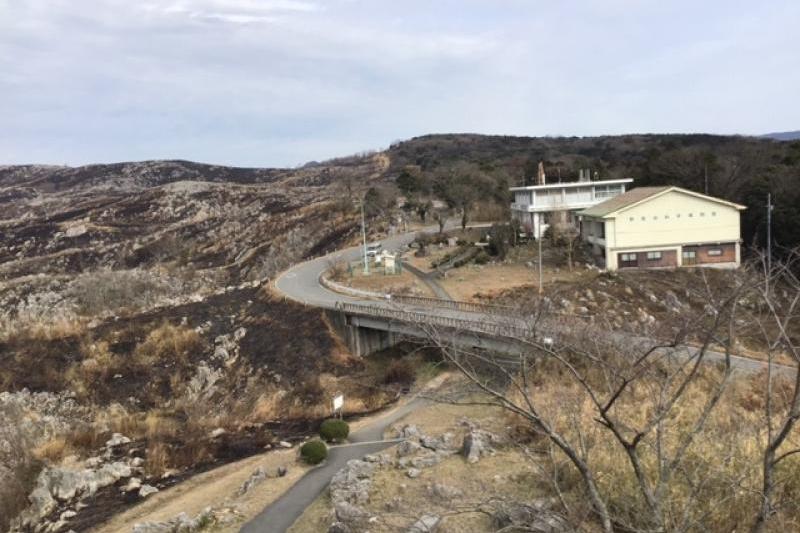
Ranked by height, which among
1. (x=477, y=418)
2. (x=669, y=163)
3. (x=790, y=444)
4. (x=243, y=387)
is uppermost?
(x=669, y=163)

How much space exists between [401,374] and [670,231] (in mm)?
21795

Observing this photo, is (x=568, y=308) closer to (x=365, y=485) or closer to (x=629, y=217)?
(x=629, y=217)

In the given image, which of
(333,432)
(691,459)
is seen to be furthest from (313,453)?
(691,459)

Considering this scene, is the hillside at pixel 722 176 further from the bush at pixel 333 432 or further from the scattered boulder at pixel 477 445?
the bush at pixel 333 432

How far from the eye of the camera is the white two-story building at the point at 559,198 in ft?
150

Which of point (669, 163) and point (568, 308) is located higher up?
point (669, 163)

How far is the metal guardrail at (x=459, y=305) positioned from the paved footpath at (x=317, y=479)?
5.67m

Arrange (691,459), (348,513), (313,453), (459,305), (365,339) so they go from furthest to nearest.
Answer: (365,339), (459,305), (313,453), (348,513), (691,459)

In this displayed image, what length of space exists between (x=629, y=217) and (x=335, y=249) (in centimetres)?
3334

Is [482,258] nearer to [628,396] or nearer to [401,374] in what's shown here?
[401,374]

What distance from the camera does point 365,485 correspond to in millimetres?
13461

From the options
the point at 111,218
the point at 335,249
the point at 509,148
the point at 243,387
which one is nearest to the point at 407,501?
the point at 243,387

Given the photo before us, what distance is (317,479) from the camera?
15.8 m

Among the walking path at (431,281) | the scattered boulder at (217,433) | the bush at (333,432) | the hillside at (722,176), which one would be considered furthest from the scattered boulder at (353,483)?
the walking path at (431,281)
